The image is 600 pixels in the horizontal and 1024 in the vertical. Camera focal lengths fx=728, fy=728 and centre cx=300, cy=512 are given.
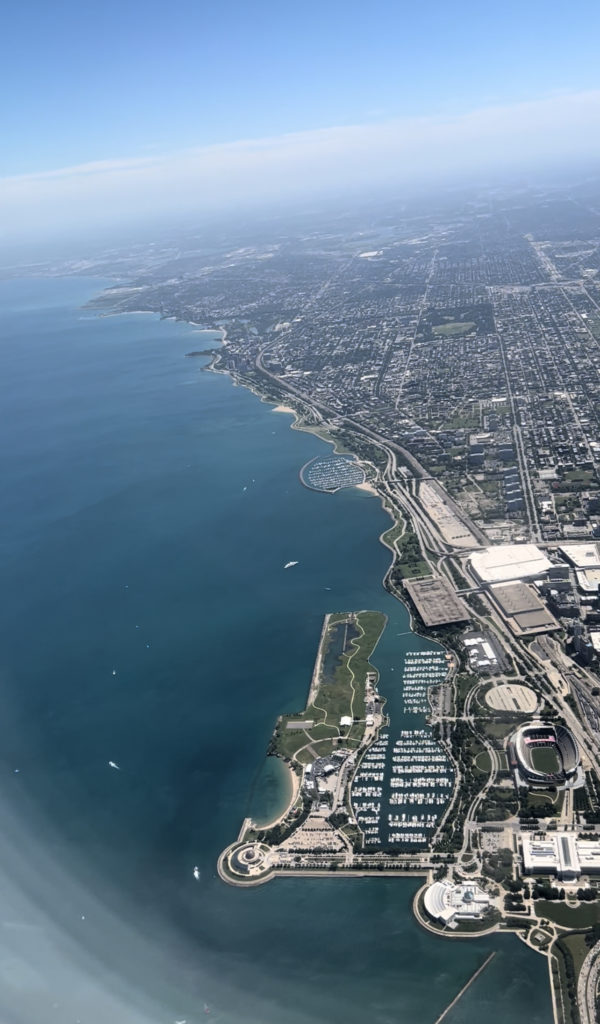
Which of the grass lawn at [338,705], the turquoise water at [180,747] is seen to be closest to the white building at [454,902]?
the turquoise water at [180,747]

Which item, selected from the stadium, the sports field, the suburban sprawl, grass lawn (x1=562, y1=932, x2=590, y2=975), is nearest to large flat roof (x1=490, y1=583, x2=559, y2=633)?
the suburban sprawl

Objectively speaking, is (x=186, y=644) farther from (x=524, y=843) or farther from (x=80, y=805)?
(x=524, y=843)

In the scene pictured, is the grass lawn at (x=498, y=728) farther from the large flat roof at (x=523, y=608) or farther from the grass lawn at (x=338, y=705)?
the large flat roof at (x=523, y=608)

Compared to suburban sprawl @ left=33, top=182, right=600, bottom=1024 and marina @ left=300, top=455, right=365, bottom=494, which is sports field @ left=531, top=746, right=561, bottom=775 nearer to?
suburban sprawl @ left=33, top=182, right=600, bottom=1024

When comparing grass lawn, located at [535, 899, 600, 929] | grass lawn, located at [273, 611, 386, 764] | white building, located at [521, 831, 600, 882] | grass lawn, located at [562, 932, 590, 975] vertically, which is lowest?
grass lawn, located at [562, 932, 590, 975]

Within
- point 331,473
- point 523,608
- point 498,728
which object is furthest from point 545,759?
point 331,473

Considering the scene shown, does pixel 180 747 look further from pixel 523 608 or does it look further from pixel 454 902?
pixel 523 608

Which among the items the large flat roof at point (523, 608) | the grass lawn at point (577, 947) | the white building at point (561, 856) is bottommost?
the grass lawn at point (577, 947)
